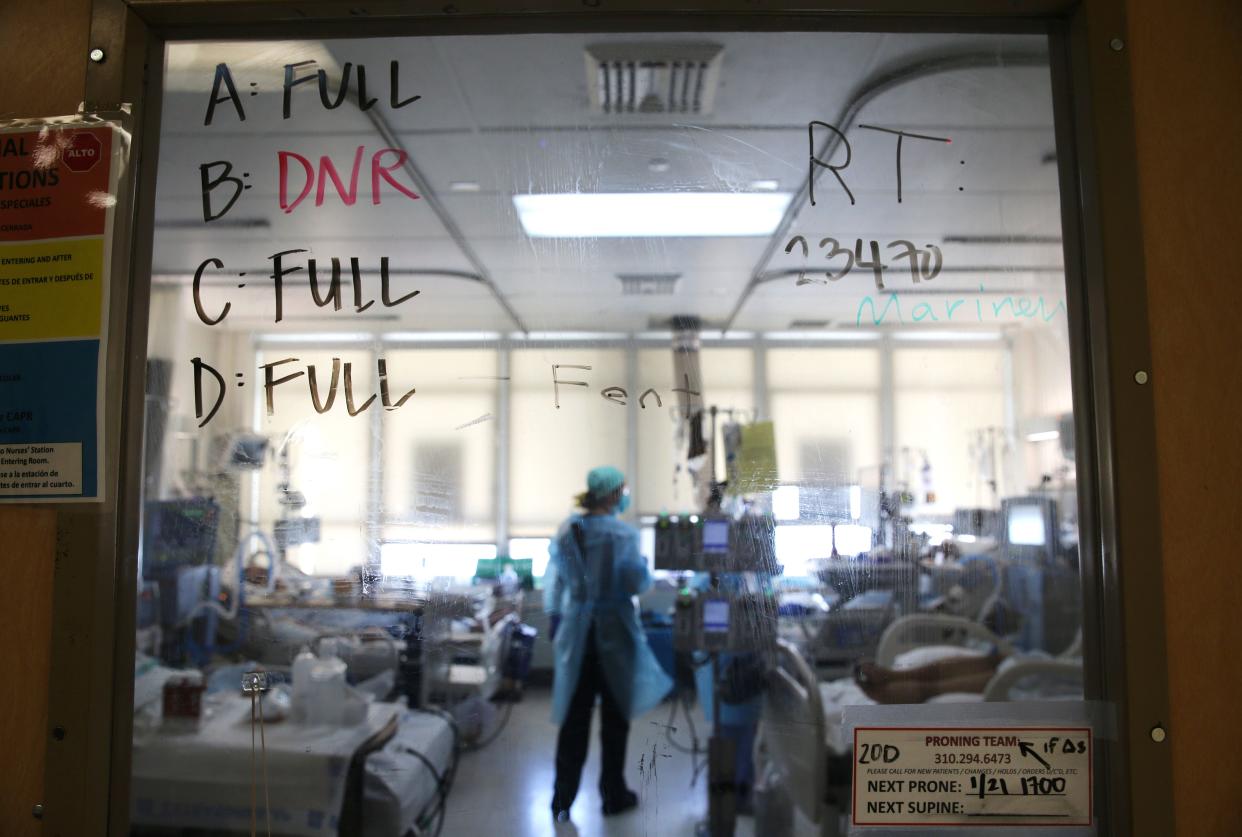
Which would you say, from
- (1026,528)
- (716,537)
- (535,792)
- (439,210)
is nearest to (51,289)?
(439,210)

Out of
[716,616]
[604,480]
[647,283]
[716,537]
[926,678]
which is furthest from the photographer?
[716,616]

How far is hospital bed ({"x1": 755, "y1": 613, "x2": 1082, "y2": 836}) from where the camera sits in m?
1.54

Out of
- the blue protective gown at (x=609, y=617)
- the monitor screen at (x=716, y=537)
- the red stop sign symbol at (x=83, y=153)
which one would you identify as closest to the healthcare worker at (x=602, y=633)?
the blue protective gown at (x=609, y=617)

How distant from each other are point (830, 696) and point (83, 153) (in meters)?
Answer: 1.70

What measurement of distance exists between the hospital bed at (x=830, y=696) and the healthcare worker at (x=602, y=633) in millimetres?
348

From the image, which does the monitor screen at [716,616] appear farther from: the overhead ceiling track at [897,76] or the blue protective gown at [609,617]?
the overhead ceiling track at [897,76]

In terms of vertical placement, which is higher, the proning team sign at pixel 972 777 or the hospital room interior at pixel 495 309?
the hospital room interior at pixel 495 309

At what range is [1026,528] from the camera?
1.01 metres

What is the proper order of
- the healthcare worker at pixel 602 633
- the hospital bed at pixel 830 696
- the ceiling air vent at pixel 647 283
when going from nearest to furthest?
the ceiling air vent at pixel 647 283, the hospital bed at pixel 830 696, the healthcare worker at pixel 602 633

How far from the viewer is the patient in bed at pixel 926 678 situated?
1.17 metres

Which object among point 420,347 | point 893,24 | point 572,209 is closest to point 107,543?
point 420,347

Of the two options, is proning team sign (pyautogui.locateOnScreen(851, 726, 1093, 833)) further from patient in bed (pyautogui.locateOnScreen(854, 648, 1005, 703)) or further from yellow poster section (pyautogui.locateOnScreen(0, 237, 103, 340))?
yellow poster section (pyautogui.locateOnScreen(0, 237, 103, 340))

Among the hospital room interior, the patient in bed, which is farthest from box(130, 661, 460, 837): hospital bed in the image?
the patient in bed

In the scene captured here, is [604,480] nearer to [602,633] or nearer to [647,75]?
[647,75]
